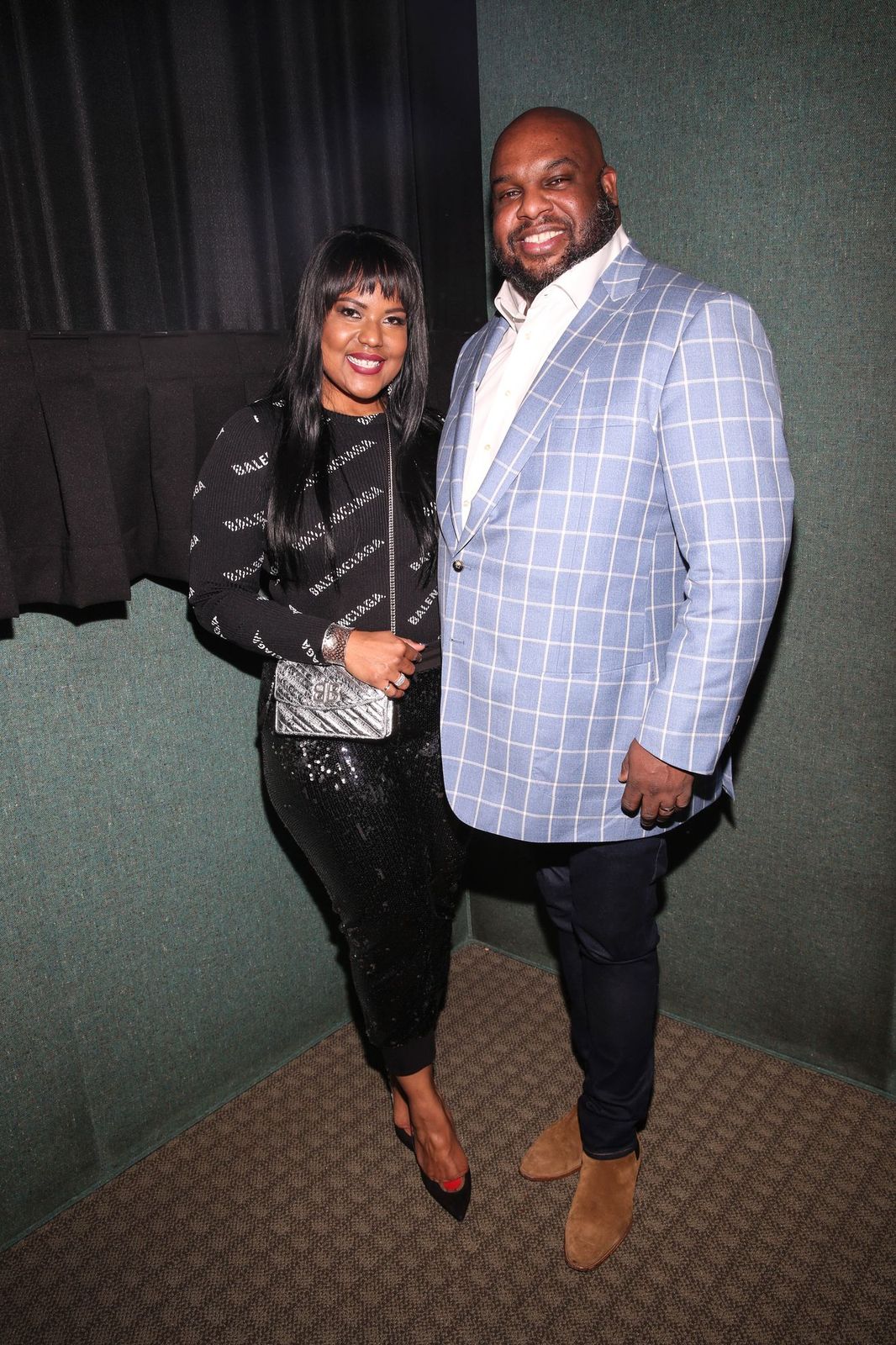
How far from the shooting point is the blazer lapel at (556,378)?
137cm

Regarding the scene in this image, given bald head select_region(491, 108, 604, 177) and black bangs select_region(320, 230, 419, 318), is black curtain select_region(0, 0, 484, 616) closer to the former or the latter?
black bangs select_region(320, 230, 419, 318)

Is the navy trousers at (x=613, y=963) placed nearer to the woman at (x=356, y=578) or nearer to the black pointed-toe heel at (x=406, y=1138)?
the woman at (x=356, y=578)

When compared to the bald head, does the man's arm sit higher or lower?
lower

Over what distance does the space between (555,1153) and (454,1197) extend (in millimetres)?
217

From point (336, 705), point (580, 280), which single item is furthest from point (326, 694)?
point (580, 280)

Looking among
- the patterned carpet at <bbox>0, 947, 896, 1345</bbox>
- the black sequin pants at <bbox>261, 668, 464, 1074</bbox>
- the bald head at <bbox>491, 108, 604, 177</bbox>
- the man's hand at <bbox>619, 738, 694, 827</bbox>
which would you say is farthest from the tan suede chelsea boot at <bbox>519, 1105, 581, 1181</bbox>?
the bald head at <bbox>491, 108, 604, 177</bbox>

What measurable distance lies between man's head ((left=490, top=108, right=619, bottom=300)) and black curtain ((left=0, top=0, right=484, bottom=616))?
47cm

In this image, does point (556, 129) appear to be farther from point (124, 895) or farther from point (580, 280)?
point (124, 895)

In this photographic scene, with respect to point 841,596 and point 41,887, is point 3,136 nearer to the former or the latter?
point 41,887

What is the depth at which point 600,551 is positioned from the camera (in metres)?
1.35

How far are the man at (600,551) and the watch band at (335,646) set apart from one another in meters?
0.16

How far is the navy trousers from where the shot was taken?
1540 millimetres

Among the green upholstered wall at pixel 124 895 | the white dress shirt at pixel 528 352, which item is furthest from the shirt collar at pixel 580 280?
the green upholstered wall at pixel 124 895

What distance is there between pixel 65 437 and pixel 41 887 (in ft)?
2.50
